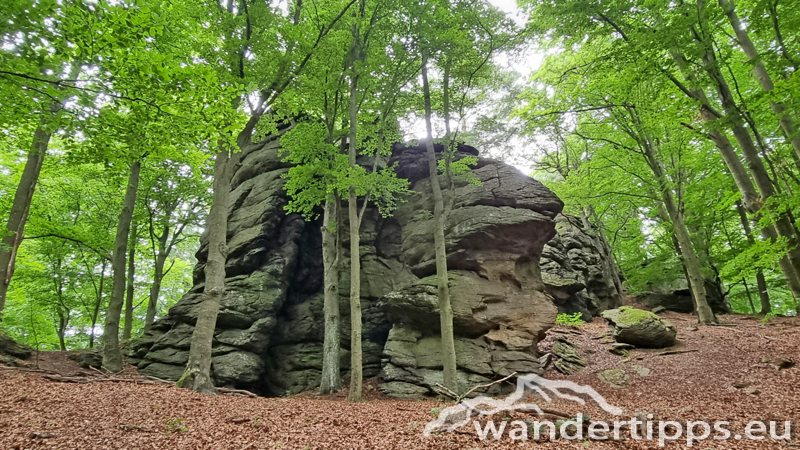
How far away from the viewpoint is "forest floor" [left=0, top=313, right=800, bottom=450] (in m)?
4.49

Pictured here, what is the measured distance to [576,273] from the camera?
19109 millimetres

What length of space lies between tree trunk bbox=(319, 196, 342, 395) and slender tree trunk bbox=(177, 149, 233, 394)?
3.93m

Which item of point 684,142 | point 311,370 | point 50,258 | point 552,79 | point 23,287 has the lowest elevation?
point 311,370

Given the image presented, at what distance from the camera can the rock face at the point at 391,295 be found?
1205cm

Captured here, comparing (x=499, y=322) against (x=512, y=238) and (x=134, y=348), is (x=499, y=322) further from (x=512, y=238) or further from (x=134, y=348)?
(x=134, y=348)

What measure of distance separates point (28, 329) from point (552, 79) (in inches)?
1232

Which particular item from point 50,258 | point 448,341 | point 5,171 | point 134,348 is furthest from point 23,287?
point 448,341

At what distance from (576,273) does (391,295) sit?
39.1 feet

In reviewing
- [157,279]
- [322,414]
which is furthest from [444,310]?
[157,279]

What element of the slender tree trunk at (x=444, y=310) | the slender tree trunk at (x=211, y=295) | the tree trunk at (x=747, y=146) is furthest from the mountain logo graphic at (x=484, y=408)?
the slender tree trunk at (x=211, y=295)

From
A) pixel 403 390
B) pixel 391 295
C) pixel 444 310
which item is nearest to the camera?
pixel 444 310

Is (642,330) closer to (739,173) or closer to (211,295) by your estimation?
(739,173)

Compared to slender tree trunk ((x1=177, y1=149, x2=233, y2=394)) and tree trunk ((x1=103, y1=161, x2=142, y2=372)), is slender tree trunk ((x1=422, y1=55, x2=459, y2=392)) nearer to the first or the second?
slender tree trunk ((x1=177, y1=149, x2=233, y2=394))

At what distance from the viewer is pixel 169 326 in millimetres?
14062
